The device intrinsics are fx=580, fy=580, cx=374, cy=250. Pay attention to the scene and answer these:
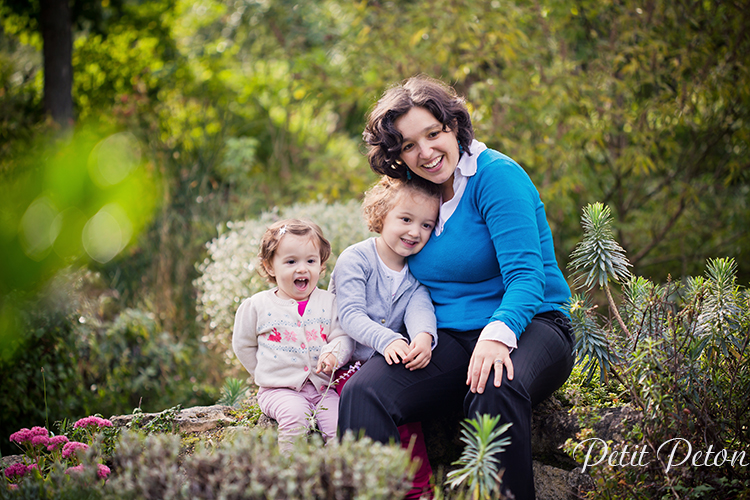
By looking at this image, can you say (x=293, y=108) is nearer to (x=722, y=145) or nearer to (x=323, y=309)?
(x=722, y=145)

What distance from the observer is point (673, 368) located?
1816 millimetres

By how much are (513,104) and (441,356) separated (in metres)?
3.75

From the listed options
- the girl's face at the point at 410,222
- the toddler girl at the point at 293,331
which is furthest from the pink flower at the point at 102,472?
the girl's face at the point at 410,222

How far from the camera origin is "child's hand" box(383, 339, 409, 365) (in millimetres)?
2064

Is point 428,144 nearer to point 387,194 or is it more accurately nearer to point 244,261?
A: point 387,194

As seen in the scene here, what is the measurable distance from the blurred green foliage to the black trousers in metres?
2.19

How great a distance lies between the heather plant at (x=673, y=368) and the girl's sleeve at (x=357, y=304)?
70 centimetres

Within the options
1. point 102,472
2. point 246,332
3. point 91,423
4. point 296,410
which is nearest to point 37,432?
point 91,423

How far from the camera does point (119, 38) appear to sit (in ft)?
23.4

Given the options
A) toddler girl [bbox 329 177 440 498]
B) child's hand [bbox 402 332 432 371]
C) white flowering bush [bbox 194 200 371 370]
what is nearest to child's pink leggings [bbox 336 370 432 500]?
toddler girl [bbox 329 177 440 498]

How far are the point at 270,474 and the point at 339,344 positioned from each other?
99 centimetres

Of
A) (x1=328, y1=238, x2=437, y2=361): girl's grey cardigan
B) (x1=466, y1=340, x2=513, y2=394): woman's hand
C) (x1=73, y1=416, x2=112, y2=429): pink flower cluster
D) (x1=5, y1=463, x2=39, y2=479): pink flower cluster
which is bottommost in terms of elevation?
(x1=5, y1=463, x2=39, y2=479): pink flower cluster

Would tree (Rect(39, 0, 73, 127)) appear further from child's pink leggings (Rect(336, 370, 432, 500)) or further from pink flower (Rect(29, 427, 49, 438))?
child's pink leggings (Rect(336, 370, 432, 500))

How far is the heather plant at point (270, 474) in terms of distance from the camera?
1.35 metres
